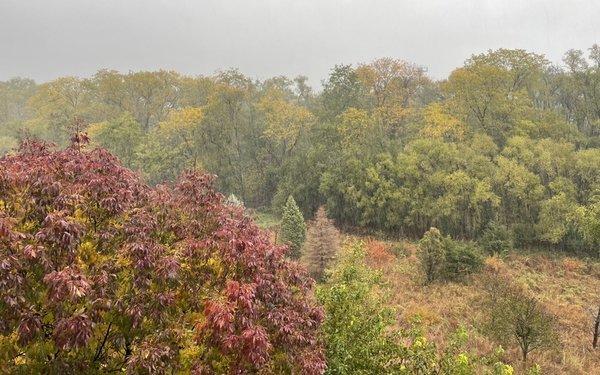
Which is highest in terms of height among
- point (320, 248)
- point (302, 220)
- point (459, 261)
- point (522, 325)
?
point (302, 220)

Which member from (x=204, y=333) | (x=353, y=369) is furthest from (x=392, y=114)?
(x=204, y=333)

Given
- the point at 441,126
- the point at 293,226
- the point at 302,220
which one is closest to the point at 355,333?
the point at 293,226

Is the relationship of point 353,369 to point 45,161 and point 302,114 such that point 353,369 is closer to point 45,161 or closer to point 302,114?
point 45,161

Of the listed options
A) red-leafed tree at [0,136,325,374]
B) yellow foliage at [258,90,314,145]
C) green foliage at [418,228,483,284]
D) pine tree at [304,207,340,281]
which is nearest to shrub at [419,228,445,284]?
green foliage at [418,228,483,284]

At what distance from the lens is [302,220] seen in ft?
119

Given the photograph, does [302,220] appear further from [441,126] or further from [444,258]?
[441,126]

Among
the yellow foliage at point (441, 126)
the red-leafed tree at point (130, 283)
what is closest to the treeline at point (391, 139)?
the yellow foliage at point (441, 126)

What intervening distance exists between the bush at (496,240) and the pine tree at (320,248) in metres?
14.6

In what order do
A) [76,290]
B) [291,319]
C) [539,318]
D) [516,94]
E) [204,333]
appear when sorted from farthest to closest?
1. [516,94]
2. [539,318]
3. [291,319]
4. [204,333]
5. [76,290]

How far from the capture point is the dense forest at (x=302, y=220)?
262 inches

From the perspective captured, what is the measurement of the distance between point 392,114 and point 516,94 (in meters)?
12.4

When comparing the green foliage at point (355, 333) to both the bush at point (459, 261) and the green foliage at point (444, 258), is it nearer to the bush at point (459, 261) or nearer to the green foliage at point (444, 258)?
the green foliage at point (444, 258)

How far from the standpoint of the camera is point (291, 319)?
7750mm

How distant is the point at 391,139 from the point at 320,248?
906 inches
